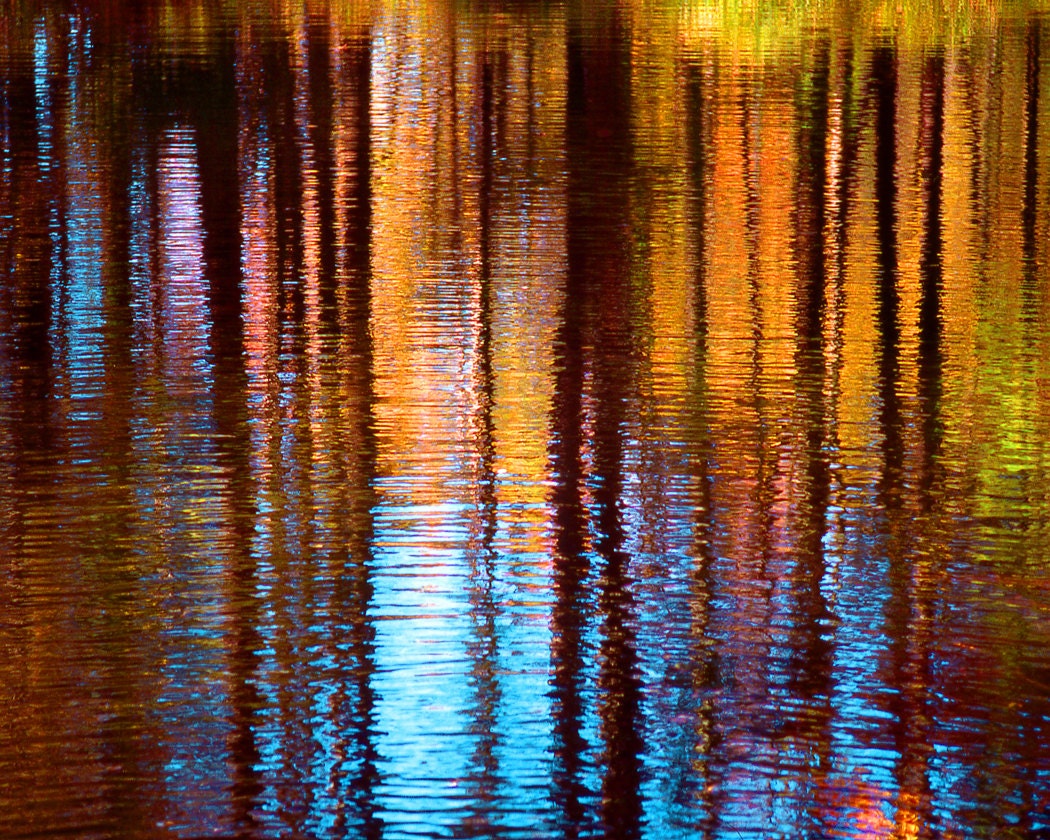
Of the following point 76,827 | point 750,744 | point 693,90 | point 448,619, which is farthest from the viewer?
point 693,90

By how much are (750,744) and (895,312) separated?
4103 mm

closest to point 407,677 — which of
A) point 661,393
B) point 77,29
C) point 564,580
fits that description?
point 564,580

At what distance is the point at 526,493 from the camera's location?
17.7 feet

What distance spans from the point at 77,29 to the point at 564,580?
20838mm

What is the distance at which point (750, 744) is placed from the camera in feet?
12.4

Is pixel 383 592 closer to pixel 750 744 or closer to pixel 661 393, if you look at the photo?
pixel 750 744

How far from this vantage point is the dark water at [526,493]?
3.68m

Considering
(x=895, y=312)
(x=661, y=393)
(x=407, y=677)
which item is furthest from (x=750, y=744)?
(x=895, y=312)

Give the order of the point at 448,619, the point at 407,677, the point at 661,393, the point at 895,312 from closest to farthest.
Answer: the point at 407,677, the point at 448,619, the point at 661,393, the point at 895,312

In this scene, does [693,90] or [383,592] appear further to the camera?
[693,90]

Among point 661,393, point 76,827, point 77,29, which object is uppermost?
point 77,29

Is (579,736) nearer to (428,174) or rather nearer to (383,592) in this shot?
(383,592)

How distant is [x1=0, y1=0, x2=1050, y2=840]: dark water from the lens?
12.1 ft

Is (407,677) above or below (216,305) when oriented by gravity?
below
